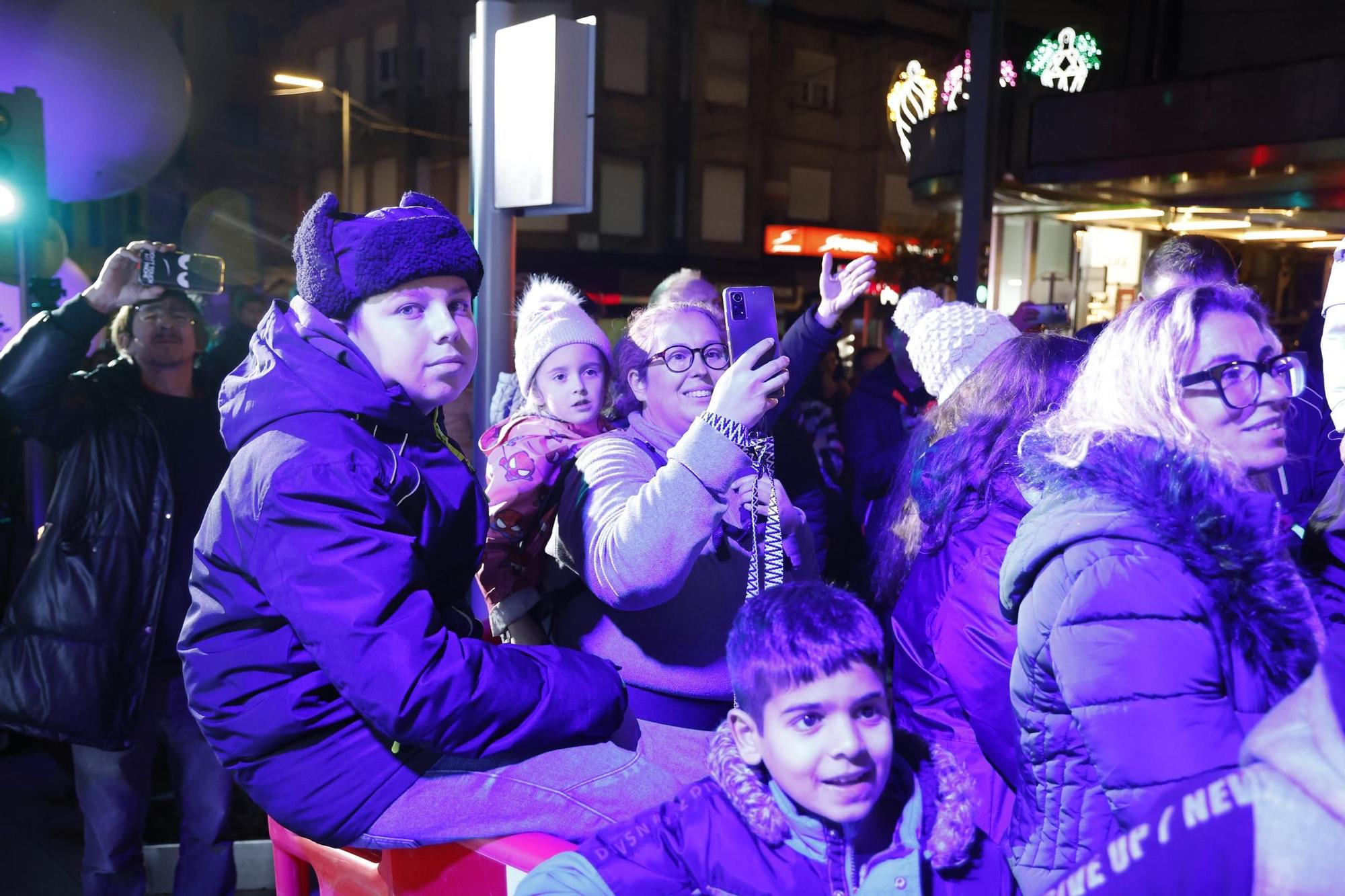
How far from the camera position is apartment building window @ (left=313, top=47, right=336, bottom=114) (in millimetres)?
28688

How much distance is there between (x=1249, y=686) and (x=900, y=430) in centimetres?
397

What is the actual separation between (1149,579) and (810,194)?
3012 cm

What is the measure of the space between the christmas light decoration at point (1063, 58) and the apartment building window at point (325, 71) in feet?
64.2

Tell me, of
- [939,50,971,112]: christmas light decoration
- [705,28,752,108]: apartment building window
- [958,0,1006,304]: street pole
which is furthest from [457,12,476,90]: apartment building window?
[958,0,1006,304]: street pole

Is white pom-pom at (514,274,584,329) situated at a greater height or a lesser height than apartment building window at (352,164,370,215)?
lesser

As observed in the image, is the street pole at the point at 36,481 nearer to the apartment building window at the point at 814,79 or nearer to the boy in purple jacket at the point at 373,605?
the boy in purple jacket at the point at 373,605

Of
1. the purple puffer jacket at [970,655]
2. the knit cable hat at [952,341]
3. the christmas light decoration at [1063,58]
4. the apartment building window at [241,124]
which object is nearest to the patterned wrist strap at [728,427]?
the purple puffer jacket at [970,655]

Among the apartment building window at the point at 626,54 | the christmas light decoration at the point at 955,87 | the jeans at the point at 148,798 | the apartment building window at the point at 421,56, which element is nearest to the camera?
the jeans at the point at 148,798

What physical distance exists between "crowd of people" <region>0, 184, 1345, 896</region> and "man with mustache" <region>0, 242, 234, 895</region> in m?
1.46

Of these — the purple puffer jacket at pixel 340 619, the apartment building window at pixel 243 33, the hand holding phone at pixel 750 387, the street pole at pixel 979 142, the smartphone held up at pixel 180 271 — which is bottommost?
the purple puffer jacket at pixel 340 619

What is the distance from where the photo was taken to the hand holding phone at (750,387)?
72.6 inches

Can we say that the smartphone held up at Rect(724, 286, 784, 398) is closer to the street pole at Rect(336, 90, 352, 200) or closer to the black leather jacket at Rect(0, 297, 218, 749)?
the black leather jacket at Rect(0, 297, 218, 749)

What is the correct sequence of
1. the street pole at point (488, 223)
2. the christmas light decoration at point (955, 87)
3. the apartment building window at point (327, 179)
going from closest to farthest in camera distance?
the street pole at point (488, 223) < the christmas light decoration at point (955, 87) < the apartment building window at point (327, 179)

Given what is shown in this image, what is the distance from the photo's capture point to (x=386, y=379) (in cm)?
182
